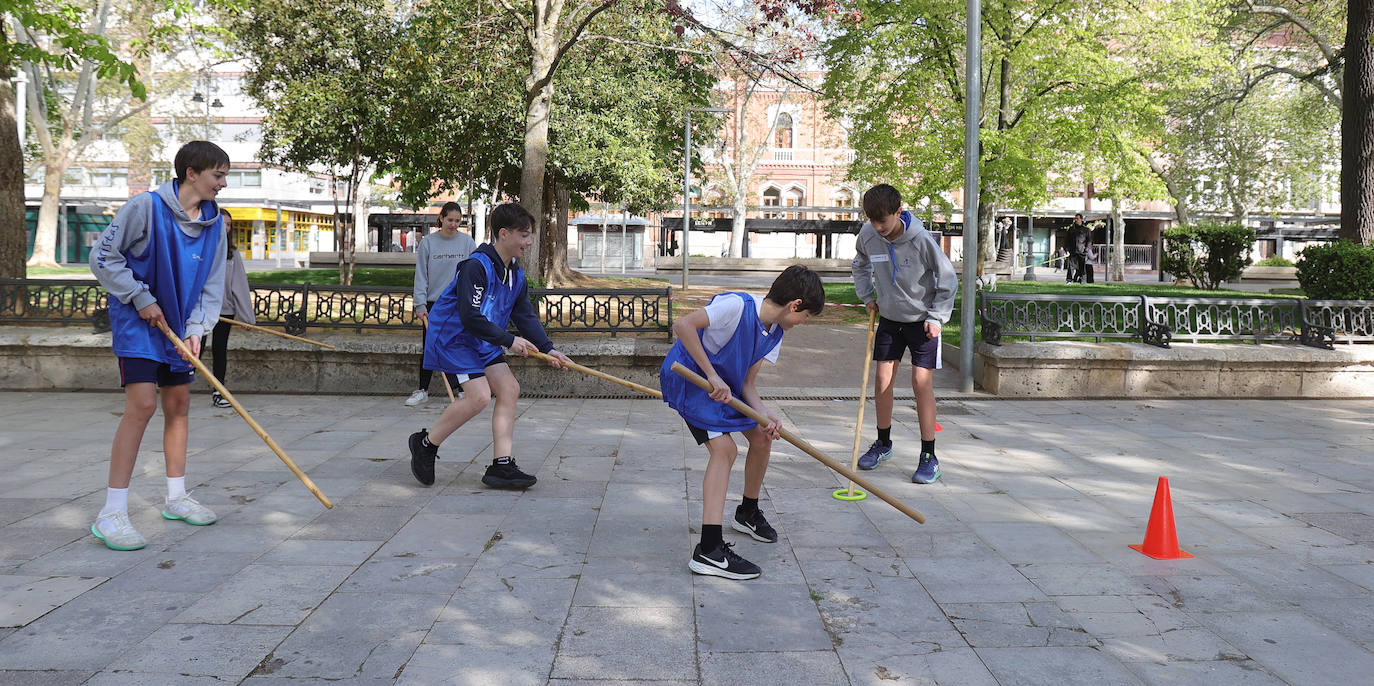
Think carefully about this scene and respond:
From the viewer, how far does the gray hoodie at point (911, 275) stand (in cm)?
588

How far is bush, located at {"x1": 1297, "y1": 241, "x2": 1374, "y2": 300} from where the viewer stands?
992cm

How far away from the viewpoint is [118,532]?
4.25 m

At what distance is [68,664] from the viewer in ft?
9.87

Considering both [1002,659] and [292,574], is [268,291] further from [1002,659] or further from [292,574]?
[1002,659]

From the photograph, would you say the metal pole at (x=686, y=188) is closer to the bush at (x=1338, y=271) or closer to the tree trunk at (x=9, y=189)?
the bush at (x=1338, y=271)

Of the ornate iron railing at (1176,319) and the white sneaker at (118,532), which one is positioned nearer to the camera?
the white sneaker at (118,532)

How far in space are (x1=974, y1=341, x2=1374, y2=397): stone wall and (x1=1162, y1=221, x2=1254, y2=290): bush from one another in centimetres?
909

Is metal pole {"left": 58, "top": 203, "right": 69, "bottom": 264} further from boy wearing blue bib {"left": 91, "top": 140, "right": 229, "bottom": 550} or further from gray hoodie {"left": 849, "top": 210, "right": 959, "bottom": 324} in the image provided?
gray hoodie {"left": 849, "top": 210, "right": 959, "bottom": 324}

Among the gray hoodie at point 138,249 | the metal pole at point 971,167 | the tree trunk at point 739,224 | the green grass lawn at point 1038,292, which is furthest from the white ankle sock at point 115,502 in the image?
the tree trunk at point 739,224

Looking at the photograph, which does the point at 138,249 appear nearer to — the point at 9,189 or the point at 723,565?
the point at 723,565

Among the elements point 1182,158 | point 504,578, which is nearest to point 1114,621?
point 504,578

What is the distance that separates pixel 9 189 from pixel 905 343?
30.5 feet

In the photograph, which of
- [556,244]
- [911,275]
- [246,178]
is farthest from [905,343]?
[246,178]

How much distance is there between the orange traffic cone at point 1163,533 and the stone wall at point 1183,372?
495 centimetres
